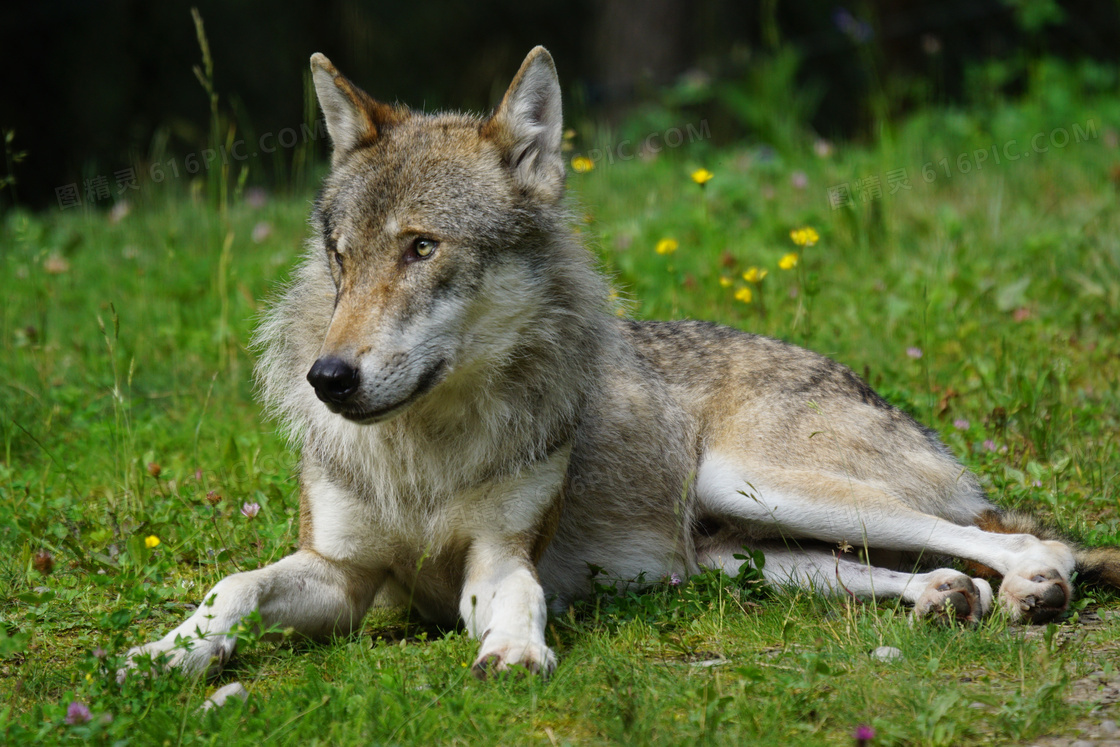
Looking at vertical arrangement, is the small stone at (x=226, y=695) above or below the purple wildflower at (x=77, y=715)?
below

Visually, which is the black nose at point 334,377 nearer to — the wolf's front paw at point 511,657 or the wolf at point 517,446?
the wolf at point 517,446

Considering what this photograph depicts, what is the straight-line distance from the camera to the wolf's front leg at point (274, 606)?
3045mm

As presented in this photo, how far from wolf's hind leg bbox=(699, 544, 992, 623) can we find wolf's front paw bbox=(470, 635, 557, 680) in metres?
1.19

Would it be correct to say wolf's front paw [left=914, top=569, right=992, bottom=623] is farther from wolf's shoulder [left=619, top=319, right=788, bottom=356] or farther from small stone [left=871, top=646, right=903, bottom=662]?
wolf's shoulder [left=619, top=319, right=788, bottom=356]

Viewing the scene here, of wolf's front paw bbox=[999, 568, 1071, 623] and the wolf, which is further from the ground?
the wolf

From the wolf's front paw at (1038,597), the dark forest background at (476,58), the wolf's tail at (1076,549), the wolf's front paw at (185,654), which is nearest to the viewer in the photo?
the wolf's front paw at (185,654)

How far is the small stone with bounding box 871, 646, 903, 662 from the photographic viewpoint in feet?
9.85

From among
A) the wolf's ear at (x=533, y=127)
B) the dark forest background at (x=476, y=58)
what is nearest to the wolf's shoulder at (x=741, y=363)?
the wolf's ear at (x=533, y=127)

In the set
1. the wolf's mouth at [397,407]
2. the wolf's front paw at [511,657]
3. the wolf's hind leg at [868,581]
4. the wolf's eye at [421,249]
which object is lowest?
the wolf's hind leg at [868,581]

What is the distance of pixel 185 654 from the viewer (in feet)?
9.96

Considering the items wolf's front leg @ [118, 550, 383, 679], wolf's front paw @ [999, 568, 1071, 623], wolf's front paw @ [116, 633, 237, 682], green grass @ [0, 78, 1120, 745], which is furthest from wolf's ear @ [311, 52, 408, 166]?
wolf's front paw @ [999, 568, 1071, 623]

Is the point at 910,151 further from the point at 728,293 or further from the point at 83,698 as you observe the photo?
the point at 83,698

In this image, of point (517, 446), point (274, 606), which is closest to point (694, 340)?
point (517, 446)

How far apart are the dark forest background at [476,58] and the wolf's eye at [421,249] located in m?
5.32
